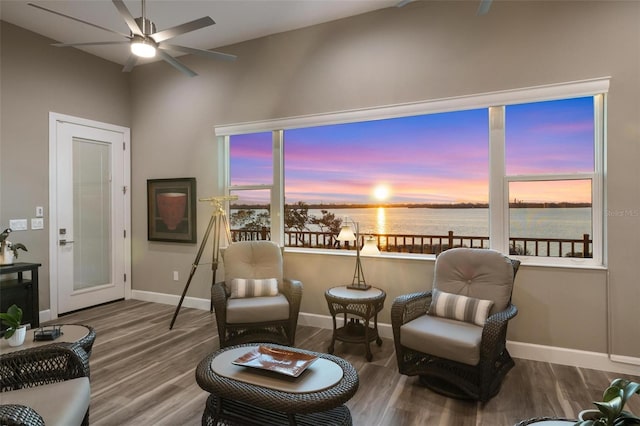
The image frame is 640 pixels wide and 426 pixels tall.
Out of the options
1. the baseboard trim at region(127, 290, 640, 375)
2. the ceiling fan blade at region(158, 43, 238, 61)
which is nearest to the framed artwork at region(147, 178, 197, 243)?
the ceiling fan blade at region(158, 43, 238, 61)

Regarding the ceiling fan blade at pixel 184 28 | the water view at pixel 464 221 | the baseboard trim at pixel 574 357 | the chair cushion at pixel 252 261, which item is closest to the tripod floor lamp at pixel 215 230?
the chair cushion at pixel 252 261

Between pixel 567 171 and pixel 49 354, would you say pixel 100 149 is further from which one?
pixel 567 171

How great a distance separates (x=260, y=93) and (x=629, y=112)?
367 centimetres

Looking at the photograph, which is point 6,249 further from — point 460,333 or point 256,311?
point 460,333

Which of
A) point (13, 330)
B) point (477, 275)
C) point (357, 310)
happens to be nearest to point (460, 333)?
point (477, 275)

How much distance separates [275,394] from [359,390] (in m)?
1.13

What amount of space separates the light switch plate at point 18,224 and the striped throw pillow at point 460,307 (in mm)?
4517

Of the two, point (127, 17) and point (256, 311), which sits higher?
point (127, 17)

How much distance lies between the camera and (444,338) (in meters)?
2.53

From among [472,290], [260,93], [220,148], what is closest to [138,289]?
[220,148]

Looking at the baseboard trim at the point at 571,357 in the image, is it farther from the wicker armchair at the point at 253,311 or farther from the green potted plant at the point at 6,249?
the green potted plant at the point at 6,249

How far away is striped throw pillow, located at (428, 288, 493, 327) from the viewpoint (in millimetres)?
2789

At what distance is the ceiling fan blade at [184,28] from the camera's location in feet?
8.37

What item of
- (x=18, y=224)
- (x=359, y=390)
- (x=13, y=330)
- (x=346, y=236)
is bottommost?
(x=359, y=390)
